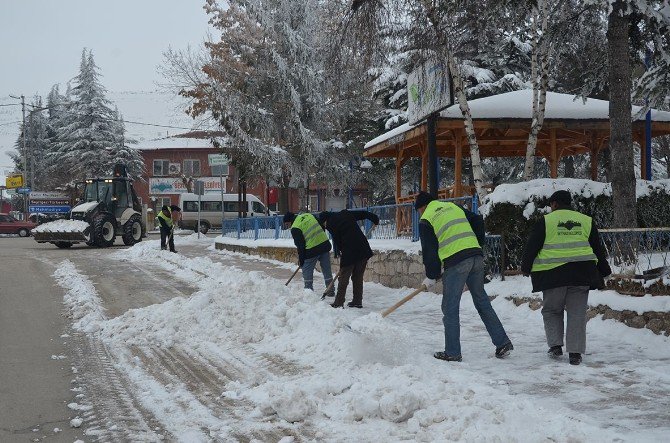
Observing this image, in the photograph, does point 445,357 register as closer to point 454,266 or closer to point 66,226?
point 454,266

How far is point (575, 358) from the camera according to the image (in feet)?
18.7

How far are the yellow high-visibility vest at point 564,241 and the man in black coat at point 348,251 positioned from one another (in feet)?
12.9

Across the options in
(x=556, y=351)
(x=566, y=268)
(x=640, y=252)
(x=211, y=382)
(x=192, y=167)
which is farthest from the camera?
(x=192, y=167)

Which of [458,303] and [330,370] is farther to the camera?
[458,303]

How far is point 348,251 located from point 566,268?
4221mm

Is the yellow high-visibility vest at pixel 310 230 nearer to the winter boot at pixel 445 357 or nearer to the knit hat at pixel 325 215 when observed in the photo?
the knit hat at pixel 325 215

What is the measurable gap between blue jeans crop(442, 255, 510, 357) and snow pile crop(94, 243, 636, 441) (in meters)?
0.29

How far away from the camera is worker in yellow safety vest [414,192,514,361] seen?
601cm

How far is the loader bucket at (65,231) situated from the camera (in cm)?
2292

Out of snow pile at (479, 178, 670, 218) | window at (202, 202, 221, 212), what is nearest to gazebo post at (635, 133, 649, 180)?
snow pile at (479, 178, 670, 218)

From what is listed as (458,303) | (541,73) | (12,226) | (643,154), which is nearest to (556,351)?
(458,303)

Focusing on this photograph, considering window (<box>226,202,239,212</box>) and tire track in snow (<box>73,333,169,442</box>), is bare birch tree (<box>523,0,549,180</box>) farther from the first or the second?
window (<box>226,202,239,212</box>)

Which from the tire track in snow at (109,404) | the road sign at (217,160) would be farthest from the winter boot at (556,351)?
the road sign at (217,160)

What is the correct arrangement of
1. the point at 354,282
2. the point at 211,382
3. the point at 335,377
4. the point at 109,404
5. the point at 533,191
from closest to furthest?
the point at 109,404 < the point at 335,377 < the point at 211,382 < the point at 533,191 < the point at 354,282
